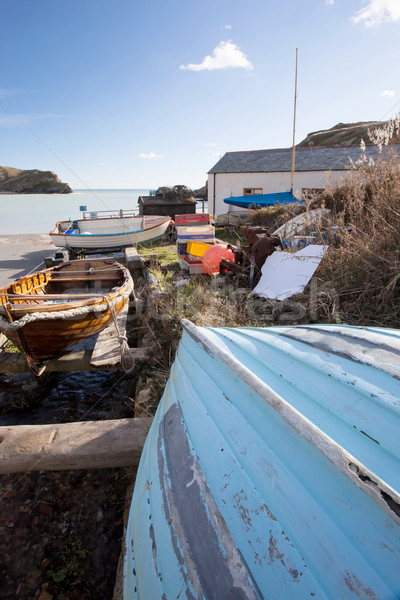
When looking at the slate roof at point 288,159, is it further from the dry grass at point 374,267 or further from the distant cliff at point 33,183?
the distant cliff at point 33,183

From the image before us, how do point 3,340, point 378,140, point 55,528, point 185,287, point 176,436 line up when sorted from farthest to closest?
point 185,287 < point 3,340 < point 378,140 < point 55,528 < point 176,436

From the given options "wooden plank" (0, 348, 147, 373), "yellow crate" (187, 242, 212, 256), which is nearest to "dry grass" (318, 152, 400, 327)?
"wooden plank" (0, 348, 147, 373)

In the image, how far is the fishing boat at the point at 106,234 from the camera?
13.7m

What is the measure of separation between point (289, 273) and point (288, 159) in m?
19.5

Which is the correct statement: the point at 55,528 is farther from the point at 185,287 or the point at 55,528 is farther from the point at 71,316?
the point at 185,287

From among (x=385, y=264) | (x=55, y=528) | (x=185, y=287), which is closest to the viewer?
(x=55, y=528)

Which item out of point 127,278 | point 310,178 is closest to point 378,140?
point 127,278

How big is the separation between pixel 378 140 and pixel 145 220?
12.8 meters

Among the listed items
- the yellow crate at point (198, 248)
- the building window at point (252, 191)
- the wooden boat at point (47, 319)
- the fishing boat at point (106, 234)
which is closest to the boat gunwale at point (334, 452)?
the wooden boat at point (47, 319)

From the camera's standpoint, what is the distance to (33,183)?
106375 millimetres

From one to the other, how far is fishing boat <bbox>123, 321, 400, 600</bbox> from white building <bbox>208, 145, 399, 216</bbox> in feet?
62.9

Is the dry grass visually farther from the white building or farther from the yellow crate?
the white building

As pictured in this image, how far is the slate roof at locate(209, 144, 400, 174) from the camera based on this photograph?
19.6 m

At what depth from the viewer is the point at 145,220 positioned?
16172 millimetres
